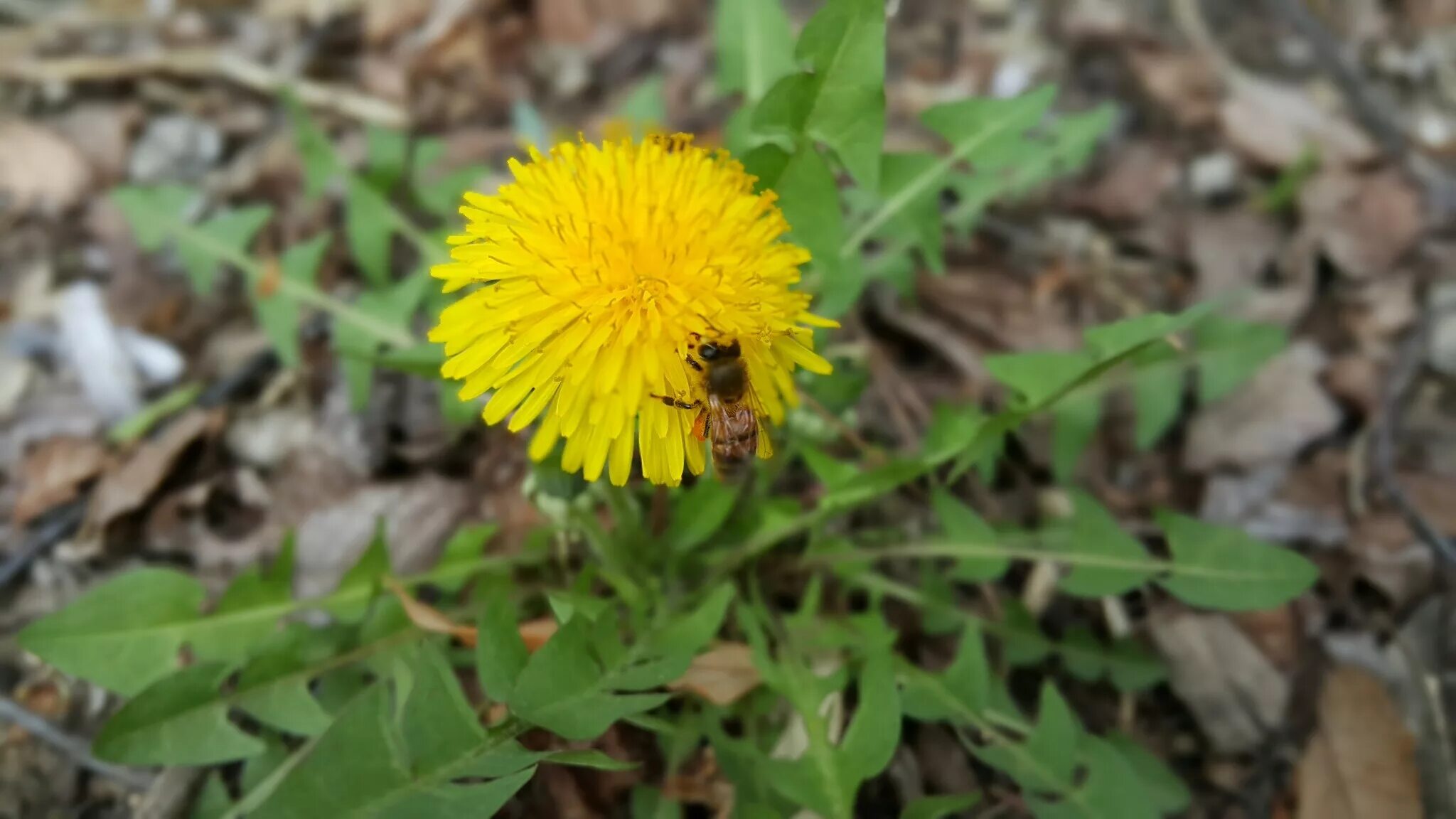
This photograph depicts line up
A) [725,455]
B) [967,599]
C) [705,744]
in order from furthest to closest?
1. [967,599]
2. [705,744]
3. [725,455]

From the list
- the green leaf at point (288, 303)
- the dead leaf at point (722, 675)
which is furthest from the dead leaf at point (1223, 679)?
the green leaf at point (288, 303)

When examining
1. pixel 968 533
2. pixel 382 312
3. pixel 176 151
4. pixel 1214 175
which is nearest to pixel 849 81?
pixel 968 533

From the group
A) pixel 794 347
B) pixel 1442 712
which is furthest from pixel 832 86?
pixel 1442 712

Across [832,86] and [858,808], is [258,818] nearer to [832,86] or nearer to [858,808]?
Answer: [858,808]

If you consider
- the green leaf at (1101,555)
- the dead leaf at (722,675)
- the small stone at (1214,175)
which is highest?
the small stone at (1214,175)

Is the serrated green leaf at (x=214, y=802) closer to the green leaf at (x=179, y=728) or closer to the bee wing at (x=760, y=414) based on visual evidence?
the green leaf at (x=179, y=728)
